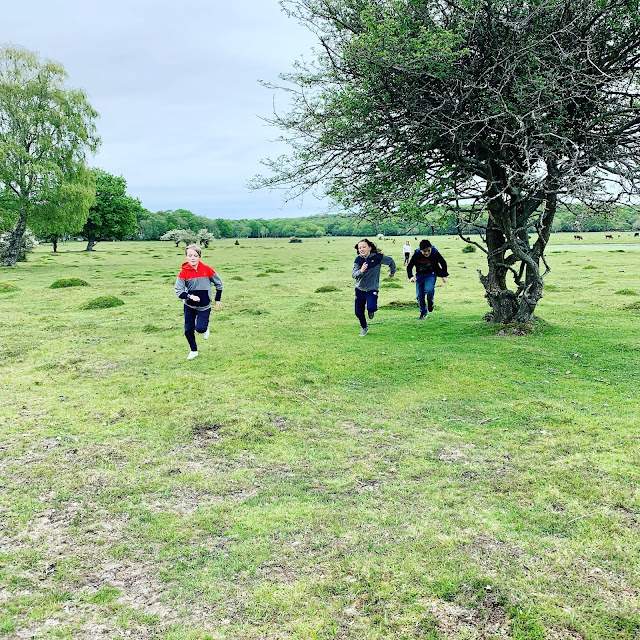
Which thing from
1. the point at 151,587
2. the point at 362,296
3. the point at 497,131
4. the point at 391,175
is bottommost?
the point at 151,587

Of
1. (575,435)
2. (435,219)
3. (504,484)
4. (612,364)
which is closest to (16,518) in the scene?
(504,484)

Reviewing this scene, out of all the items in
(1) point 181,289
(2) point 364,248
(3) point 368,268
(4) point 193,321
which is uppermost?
(2) point 364,248

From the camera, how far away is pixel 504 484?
5.57m

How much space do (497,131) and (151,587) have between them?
1054 centimetres

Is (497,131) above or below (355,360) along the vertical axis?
above

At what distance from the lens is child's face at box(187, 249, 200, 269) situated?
10526mm

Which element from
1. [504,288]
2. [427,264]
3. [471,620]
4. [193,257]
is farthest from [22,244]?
[471,620]

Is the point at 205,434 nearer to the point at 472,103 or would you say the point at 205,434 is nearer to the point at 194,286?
the point at 194,286

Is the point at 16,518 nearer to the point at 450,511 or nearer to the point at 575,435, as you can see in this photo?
the point at 450,511

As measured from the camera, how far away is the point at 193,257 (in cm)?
1059

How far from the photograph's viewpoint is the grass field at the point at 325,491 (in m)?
3.78

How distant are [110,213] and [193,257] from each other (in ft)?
211

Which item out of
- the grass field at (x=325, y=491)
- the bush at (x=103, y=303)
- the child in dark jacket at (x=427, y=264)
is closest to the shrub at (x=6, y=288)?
the bush at (x=103, y=303)

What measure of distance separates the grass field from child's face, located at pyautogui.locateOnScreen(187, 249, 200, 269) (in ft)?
7.53
